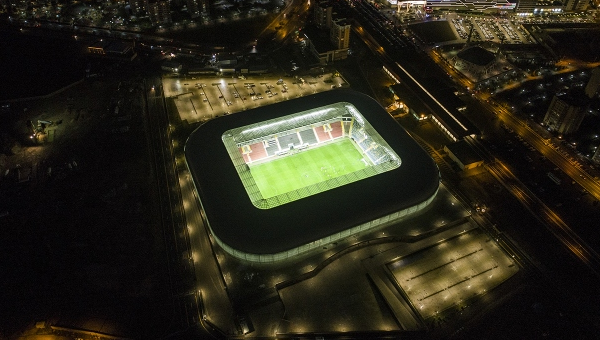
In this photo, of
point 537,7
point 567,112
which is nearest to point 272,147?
point 567,112

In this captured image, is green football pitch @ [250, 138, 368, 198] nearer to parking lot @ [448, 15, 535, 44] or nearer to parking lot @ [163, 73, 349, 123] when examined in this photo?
parking lot @ [163, 73, 349, 123]

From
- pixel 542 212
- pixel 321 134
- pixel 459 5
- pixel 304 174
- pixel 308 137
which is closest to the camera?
pixel 542 212

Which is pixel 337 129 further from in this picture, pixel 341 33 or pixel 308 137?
pixel 341 33

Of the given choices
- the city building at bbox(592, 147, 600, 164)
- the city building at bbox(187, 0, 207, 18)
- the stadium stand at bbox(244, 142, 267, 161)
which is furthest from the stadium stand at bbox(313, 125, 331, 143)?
the city building at bbox(187, 0, 207, 18)

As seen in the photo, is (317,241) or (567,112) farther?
(567,112)

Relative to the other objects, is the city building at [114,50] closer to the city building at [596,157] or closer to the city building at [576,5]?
the city building at [596,157]

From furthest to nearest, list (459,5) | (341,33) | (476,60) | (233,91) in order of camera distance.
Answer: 1. (459,5)
2. (341,33)
3. (476,60)
4. (233,91)

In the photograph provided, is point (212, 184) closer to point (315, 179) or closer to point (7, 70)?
point (315, 179)
